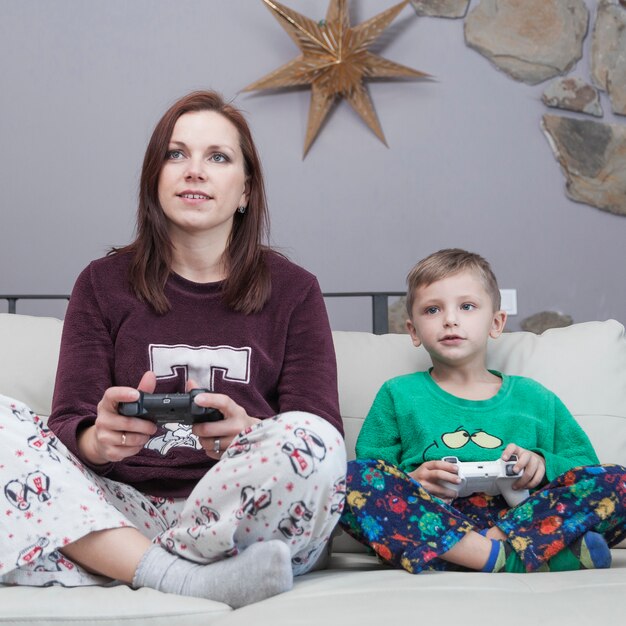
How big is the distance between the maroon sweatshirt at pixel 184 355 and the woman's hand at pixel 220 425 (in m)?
0.12

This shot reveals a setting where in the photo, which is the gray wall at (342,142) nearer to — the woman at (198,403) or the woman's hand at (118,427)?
the woman at (198,403)

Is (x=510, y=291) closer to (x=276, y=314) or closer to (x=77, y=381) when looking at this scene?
(x=276, y=314)

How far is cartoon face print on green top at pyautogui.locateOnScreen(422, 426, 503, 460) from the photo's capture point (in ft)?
4.72

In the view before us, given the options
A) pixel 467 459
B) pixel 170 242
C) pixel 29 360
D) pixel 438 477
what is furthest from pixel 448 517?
pixel 29 360

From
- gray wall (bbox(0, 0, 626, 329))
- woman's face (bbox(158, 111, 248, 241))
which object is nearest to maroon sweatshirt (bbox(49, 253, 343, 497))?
woman's face (bbox(158, 111, 248, 241))

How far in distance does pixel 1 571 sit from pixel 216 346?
17.9 inches

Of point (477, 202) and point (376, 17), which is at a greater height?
point (376, 17)

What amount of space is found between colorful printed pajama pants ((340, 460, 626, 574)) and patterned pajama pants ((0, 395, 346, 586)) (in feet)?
0.45

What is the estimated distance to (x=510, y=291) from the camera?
2545 mm

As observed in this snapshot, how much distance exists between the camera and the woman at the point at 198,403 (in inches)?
40.7

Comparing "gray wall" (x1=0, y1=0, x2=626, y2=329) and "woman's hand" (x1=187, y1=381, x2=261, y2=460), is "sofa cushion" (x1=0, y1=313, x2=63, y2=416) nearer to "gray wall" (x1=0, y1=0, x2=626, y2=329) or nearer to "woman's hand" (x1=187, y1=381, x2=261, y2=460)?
"woman's hand" (x1=187, y1=381, x2=261, y2=460)

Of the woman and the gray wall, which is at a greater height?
the gray wall

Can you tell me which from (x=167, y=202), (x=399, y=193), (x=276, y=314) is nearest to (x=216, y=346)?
(x=276, y=314)

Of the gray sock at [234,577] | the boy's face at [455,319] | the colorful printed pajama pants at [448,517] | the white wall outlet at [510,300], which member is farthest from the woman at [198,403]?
the white wall outlet at [510,300]
